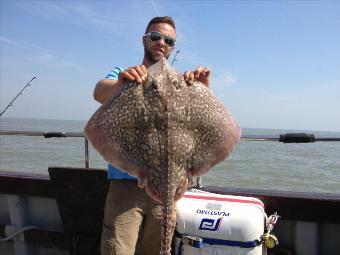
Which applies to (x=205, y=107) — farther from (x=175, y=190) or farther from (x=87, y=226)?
(x=87, y=226)

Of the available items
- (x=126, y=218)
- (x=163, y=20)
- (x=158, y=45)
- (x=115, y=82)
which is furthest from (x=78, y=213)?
(x=163, y=20)

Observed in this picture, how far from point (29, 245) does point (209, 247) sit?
2764mm

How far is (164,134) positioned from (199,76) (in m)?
0.50

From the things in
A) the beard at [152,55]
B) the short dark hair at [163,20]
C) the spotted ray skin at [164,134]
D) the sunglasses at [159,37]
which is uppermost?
the short dark hair at [163,20]

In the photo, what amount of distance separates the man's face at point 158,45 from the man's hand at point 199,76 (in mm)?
712

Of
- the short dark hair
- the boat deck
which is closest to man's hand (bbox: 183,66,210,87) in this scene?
the short dark hair

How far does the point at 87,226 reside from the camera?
4.22 metres

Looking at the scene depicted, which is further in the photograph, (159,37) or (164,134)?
(159,37)

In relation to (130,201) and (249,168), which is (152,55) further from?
(249,168)

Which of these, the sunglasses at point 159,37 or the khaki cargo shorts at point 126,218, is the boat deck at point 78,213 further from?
the sunglasses at point 159,37

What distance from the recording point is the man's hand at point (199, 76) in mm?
2305

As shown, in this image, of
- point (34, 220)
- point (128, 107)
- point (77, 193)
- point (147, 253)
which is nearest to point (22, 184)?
point (34, 220)

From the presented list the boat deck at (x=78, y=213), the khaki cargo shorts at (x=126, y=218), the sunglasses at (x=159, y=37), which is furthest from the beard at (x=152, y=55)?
the boat deck at (x=78, y=213)

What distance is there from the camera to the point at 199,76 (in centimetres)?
237
